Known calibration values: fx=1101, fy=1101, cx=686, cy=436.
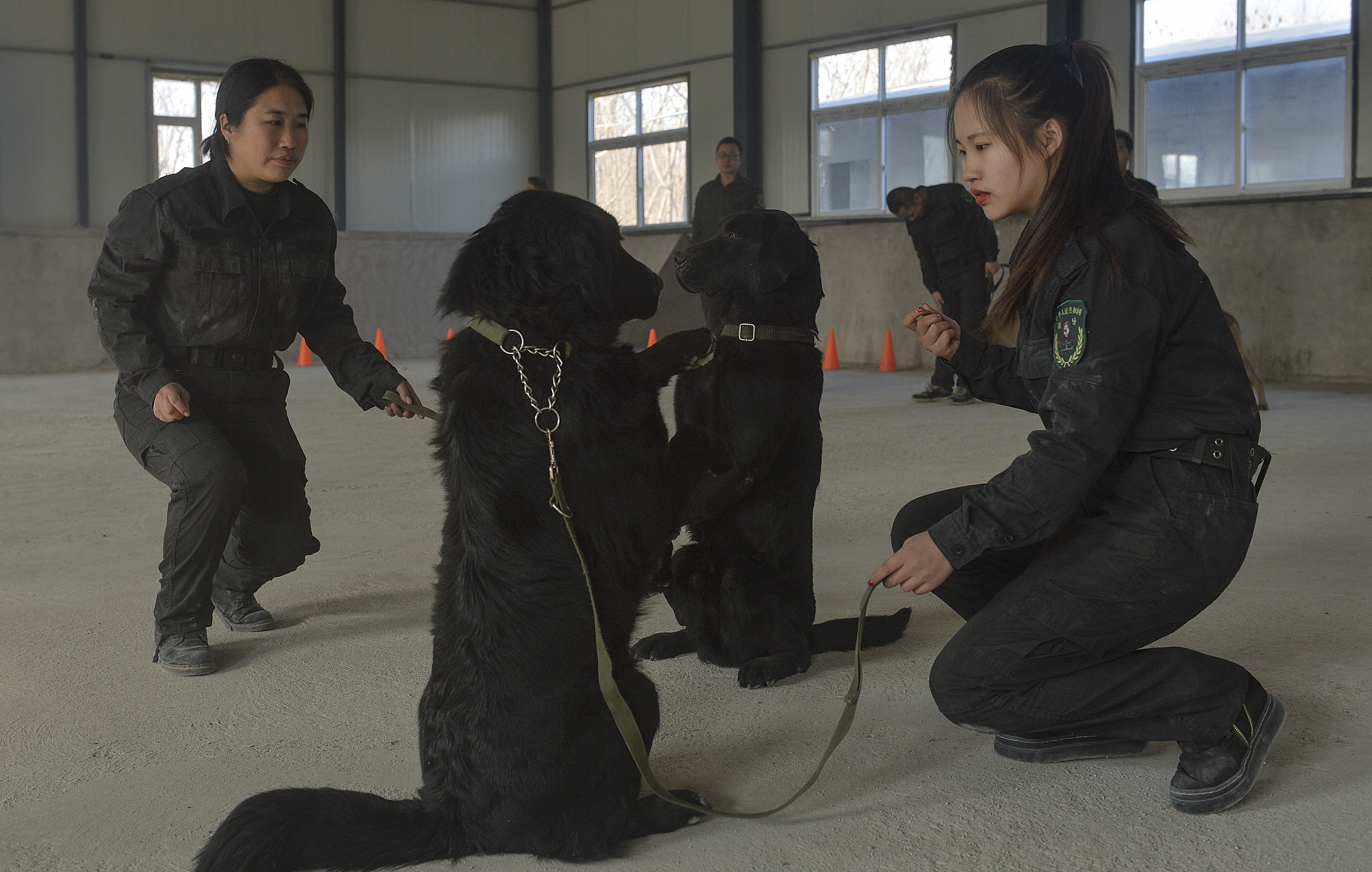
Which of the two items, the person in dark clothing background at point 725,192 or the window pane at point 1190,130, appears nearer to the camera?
the person in dark clothing background at point 725,192

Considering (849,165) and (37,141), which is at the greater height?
(37,141)

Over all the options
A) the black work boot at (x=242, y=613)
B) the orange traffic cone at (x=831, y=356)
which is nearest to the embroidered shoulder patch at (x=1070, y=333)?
the black work boot at (x=242, y=613)

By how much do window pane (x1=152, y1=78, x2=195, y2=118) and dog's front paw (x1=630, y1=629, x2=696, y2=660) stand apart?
Answer: 13.1 m

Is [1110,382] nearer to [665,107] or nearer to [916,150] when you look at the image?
[916,150]

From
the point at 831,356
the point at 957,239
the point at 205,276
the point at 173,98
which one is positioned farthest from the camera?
the point at 173,98

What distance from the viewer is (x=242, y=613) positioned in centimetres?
322

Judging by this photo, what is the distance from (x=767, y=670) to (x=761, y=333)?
818 mm

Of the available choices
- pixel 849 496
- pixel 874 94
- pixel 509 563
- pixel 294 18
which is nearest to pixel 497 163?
pixel 294 18

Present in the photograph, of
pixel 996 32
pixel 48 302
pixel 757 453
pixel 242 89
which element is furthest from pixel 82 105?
pixel 757 453

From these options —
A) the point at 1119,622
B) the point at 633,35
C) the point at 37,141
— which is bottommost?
the point at 1119,622

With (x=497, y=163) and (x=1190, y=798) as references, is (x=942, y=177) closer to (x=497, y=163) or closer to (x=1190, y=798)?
(x=497, y=163)

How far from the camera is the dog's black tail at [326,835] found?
156 centimetres

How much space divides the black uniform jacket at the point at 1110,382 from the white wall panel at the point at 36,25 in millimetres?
13948

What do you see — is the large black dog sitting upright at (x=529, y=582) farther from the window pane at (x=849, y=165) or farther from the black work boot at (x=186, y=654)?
the window pane at (x=849, y=165)
